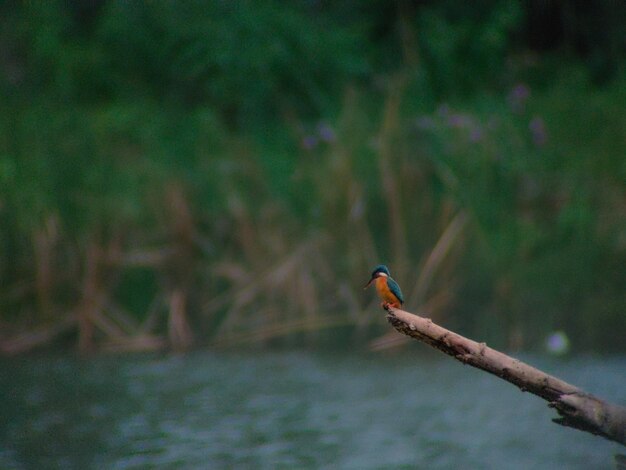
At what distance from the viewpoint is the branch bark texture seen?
3818mm

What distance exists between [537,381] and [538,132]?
266 inches

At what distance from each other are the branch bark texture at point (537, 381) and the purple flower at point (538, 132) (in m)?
6.59

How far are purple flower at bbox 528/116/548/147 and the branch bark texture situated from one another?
21.6 feet

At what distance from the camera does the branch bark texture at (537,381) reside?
3.82 meters

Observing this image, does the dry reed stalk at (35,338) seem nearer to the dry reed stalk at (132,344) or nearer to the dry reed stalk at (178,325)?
the dry reed stalk at (132,344)

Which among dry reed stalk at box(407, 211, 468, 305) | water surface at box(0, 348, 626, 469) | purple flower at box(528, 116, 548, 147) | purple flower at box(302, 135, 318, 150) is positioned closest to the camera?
water surface at box(0, 348, 626, 469)

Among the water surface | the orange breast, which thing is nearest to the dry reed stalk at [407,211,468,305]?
the water surface

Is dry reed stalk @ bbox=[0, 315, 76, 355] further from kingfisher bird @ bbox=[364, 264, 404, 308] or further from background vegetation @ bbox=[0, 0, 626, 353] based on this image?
kingfisher bird @ bbox=[364, 264, 404, 308]

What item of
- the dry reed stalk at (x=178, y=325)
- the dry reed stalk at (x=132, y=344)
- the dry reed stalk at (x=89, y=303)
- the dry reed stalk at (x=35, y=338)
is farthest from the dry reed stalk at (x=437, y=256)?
the dry reed stalk at (x=35, y=338)

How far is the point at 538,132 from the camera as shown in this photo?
1035 cm

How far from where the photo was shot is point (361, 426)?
24.1 feet

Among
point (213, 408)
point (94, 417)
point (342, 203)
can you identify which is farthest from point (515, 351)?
point (94, 417)

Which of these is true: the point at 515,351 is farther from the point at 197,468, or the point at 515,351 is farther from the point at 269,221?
the point at 197,468

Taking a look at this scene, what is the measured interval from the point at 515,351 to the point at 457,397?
44.7 inches
